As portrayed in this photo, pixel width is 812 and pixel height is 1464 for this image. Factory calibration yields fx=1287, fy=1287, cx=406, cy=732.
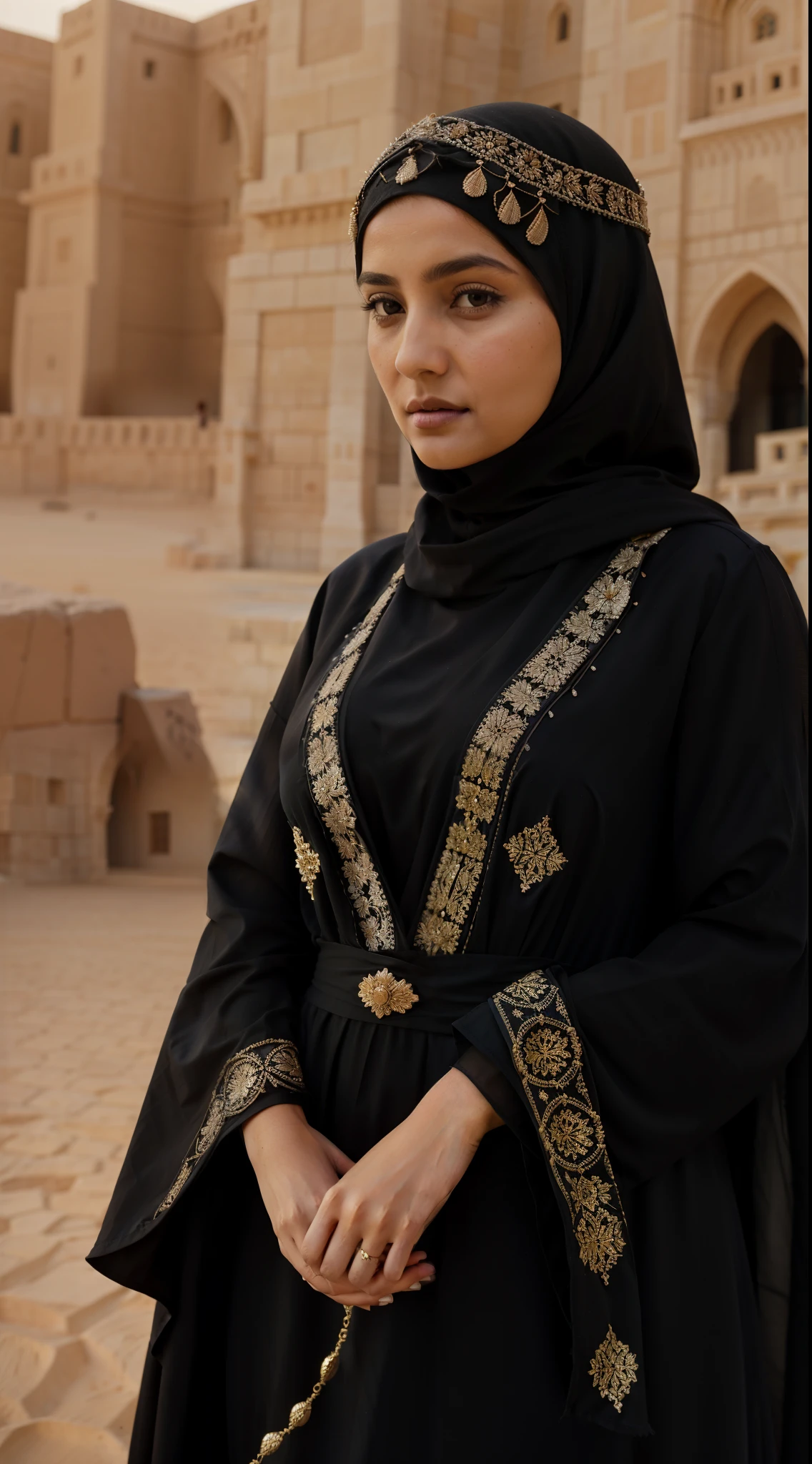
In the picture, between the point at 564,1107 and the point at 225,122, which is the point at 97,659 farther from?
the point at 225,122

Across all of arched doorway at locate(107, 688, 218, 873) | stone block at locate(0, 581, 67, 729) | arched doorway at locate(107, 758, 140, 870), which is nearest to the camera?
stone block at locate(0, 581, 67, 729)

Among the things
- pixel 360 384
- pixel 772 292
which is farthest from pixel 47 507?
pixel 772 292

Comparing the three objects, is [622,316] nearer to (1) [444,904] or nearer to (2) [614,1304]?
(1) [444,904]

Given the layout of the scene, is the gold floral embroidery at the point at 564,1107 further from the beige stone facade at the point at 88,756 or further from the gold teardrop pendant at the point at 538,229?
the beige stone facade at the point at 88,756

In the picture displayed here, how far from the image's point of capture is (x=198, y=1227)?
1.06 m

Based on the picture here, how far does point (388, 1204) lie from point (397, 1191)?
1cm

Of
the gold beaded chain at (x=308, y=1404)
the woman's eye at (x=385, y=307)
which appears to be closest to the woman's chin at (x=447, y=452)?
the woman's eye at (x=385, y=307)

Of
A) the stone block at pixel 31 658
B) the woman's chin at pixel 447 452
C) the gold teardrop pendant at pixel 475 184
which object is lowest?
the woman's chin at pixel 447 452

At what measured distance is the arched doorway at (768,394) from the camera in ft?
35.9

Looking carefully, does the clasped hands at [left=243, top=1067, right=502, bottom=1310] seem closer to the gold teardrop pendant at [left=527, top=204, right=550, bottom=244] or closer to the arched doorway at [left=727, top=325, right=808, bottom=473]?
the gold teardrop pendant at [left=527, top=204, right=550, bottom=244]

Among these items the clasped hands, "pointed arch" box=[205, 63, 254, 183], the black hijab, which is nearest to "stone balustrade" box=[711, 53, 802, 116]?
"pointed arch" box=[205, 63, 254, 183]

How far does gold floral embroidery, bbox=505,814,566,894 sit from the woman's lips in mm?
312

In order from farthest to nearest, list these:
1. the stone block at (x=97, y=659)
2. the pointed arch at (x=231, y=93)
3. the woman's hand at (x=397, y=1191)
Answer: the pointed arch at (x=231, y=93), the stone block at (x=97, y=659), the woman's hand at (x=397, y=1191)

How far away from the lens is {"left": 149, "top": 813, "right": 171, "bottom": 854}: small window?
7.42 metres
